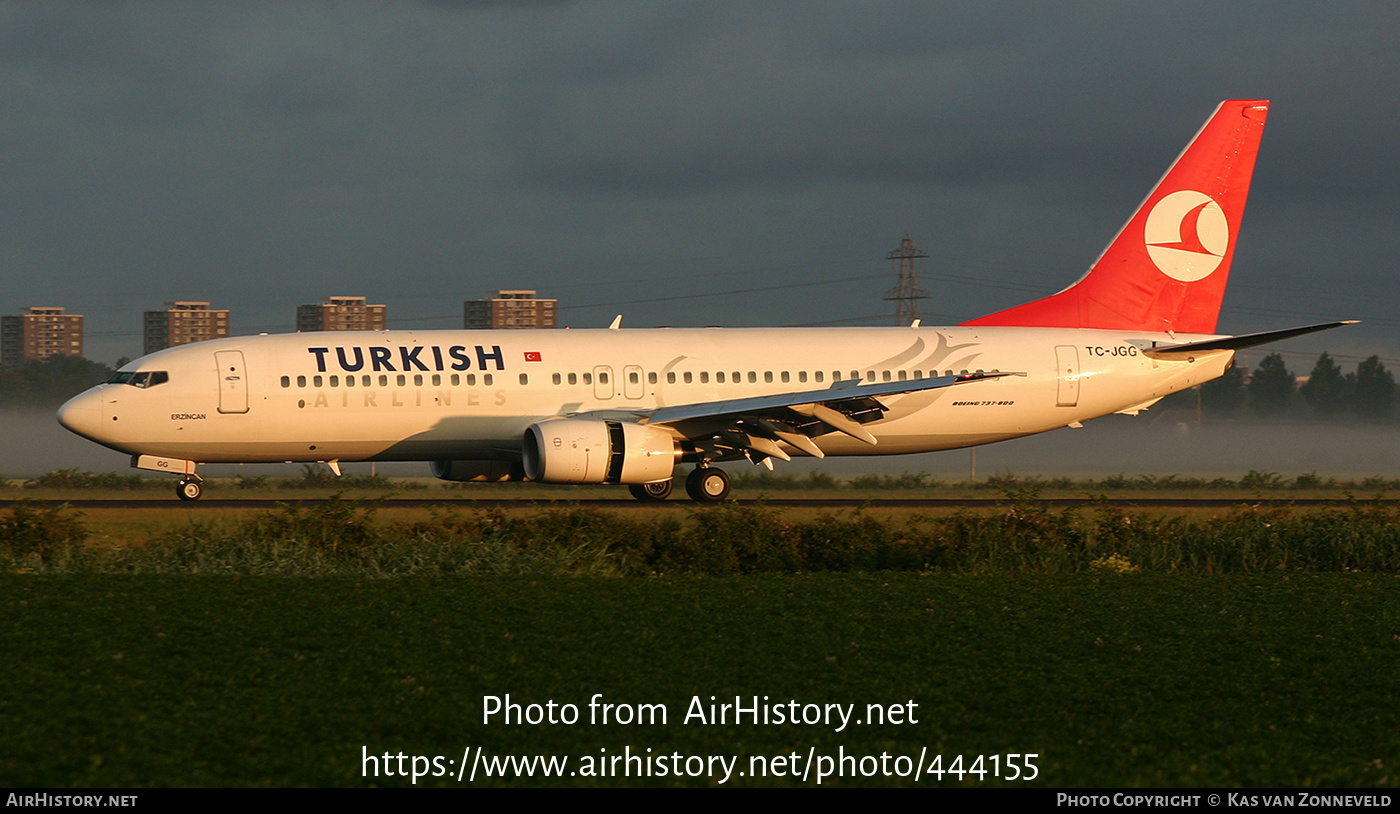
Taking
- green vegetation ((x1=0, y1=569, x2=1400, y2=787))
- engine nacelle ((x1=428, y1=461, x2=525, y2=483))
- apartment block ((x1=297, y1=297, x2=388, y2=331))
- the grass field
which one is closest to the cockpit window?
engine nacelle ((x1=428, y1=461, x2=525, y2=483))

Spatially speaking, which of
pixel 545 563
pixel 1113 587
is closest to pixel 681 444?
pixel 545 563

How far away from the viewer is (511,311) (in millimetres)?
56625

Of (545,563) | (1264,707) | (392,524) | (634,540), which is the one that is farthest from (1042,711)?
(392,524)

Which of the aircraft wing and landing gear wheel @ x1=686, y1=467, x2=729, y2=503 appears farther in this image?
landing gear wheel @ x1=686, y1=467, x2=729, y2=503

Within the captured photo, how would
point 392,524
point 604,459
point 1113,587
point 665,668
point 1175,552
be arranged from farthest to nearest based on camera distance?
1. point 604,459
2. point 392,524
3. point 1175,552
4. point 1113,587
5. point 665,668

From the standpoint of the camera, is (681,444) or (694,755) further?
(681,444)

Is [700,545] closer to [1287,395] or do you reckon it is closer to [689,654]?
[689,654]

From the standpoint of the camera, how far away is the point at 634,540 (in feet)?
47.6

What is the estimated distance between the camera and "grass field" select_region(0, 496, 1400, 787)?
623 centimetres

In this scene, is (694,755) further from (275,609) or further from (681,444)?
(681,444)

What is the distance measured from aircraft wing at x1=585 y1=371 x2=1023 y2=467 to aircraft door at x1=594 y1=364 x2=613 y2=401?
2.24 ft

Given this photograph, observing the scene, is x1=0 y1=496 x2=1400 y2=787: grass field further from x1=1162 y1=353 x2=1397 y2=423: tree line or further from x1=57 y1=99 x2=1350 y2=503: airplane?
x1=1162 y1=353 x2=1397 y2=423: tree line

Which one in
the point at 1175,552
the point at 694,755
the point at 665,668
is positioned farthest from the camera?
the point at 1175,552

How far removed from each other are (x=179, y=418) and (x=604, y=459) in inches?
308
